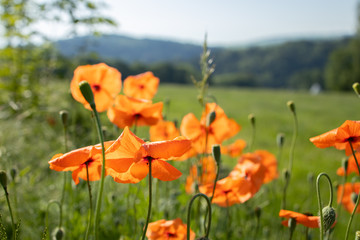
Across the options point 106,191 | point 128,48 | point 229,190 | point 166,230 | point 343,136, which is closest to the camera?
point 343,136

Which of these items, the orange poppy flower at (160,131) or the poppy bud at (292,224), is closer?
the poppy bud at (292,224)

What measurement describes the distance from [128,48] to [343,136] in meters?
30.0

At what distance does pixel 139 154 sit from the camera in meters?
0.71

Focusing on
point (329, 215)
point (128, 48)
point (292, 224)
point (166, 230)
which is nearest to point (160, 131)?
point (166, 230)

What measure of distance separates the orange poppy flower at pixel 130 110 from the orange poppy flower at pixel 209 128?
113 millimetres

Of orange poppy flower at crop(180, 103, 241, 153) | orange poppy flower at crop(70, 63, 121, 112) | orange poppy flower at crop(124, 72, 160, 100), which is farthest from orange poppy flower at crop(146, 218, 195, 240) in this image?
orange poppy flower at crop(124, 72, 160, 100)

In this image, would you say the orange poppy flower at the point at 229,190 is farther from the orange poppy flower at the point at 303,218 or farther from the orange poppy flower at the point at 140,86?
the orange poppy flower at the point at 140,86

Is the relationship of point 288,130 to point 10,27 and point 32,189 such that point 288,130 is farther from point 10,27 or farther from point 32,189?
point 32,189

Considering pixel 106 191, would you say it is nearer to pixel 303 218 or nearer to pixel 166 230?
pixel 166 230

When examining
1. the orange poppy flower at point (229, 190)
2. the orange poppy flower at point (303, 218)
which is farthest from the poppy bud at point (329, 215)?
the orange poppy flower at point (229, 190)

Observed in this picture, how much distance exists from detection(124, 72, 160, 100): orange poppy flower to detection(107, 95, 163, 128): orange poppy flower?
0.22 meters

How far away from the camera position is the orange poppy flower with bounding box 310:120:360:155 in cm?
81

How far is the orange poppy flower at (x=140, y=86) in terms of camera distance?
4.73 ft

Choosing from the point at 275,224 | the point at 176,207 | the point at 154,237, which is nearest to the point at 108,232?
the point at 176,207
